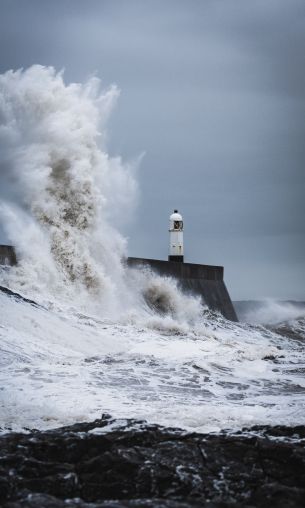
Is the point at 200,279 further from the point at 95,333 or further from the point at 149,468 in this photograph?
the point at 149,468

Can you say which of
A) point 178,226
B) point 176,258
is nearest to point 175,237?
point 178,226

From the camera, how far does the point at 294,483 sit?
3936 millimetres

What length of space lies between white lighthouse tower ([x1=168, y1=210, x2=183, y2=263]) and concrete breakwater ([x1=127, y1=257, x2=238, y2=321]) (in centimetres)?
73

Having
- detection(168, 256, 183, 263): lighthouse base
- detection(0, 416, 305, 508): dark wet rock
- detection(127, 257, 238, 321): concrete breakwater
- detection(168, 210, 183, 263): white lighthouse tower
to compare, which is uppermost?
detection(168, 210, 183, 263): white lighthouse tower

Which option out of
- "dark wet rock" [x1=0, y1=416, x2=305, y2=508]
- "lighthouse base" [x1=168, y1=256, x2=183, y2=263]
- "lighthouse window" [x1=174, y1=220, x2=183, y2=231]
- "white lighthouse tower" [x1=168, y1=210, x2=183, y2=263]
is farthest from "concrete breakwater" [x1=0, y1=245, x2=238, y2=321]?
"dark wet rock" [x1=0, y1=416, x2=305, y2=508]

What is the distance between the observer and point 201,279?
16938 millimetres

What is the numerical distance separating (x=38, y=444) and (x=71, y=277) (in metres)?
8.85

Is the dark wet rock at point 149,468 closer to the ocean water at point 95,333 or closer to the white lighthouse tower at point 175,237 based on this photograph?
the ocean water at point 95,333

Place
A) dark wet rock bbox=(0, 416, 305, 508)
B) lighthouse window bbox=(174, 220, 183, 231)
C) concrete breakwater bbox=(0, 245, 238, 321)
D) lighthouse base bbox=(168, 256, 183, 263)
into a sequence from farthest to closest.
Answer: lighthouse window bbox=(174, 220, 183, 231) < lighthouse base bbox=(168, 256, 183, 263) < concrete breakwater bbox=(0, 245, 238, 321) < dark wet rock bbox=(0, 416, 305, 508)

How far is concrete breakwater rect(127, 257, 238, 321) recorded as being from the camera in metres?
15.4

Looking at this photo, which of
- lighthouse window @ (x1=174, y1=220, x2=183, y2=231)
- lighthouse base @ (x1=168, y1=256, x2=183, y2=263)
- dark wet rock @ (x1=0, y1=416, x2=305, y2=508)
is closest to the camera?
dark wet rock @ (x1=0, y1=416, x2=305, y2=508)

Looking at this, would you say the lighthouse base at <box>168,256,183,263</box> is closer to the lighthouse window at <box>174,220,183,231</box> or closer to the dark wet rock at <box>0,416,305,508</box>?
the lighthouse window at <box>174,220,183,231</box>

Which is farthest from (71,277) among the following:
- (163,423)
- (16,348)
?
(163,423)

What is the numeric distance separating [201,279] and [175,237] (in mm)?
1414
